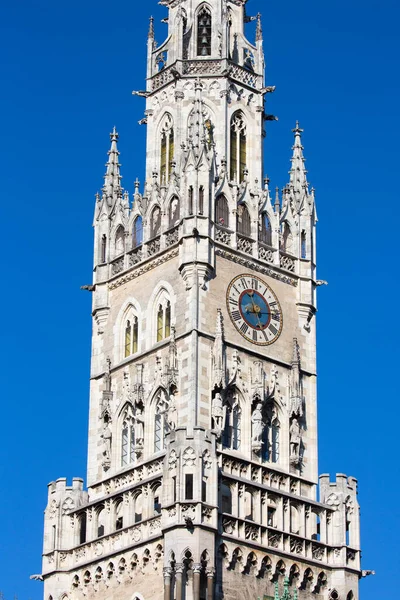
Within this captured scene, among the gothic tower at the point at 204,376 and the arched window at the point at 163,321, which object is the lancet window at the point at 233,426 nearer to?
the gothic tower at the point at 204,376

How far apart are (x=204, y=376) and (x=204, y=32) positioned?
13292mm

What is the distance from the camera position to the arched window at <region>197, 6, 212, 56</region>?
63.0 metres

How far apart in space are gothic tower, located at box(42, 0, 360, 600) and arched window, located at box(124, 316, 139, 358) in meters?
0.07

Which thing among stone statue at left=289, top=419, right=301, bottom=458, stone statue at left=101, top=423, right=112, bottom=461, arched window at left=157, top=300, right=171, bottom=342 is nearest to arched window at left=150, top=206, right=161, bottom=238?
arched window at left=157, top=300, right=171, bottom=342

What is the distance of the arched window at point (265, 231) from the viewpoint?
60.1m

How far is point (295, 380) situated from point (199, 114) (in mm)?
8880

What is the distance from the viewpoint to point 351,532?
5716 cm

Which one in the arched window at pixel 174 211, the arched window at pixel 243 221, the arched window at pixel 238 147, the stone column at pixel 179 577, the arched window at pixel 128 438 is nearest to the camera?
the stone column at pixel 179 577

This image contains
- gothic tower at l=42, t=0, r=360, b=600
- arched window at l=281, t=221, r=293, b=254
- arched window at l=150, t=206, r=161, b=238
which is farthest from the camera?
arched window at l=281, t=221, r=293, b=254

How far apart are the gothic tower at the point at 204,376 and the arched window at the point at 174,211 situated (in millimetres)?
53

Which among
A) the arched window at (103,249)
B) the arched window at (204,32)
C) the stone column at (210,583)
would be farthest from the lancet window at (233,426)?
the arched window at (204,32)

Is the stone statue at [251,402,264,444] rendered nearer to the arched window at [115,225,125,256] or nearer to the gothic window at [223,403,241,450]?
the gothic window at [223,403,241,450]

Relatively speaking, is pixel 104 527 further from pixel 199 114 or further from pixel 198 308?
pixel 199 114

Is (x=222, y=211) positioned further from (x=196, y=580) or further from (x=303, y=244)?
(x=196, y=580)
